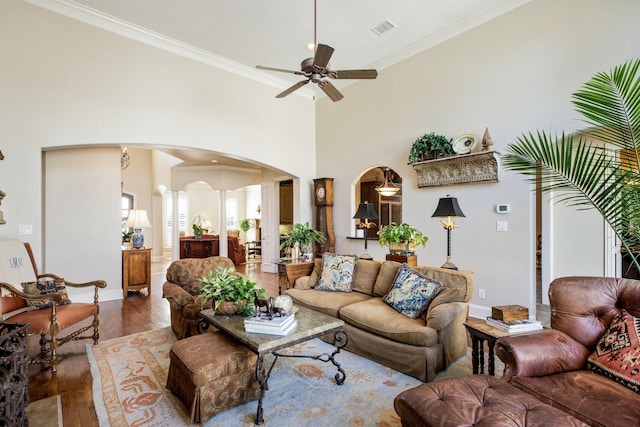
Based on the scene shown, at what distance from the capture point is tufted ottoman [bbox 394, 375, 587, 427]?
1352mm

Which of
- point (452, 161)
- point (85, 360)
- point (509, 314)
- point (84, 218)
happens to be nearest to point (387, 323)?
point (509, 314)

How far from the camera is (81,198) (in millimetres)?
5129

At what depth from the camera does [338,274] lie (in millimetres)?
3812

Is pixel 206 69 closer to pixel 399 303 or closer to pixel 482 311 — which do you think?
pixel 399 303

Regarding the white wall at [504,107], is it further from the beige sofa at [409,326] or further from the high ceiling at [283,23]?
the beige sofa at [409,326]

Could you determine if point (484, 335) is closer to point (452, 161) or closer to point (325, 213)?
point (452, 161)

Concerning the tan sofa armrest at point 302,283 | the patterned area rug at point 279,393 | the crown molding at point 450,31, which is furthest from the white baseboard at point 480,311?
the crown molding at point 450,31

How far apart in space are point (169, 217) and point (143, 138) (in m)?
8.12

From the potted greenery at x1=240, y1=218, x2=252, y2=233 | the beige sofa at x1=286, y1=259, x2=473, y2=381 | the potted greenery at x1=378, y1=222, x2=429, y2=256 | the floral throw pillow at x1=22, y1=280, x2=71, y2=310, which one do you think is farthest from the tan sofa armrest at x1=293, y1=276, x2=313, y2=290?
the potted greenery at x1=240, y1=218, x2=252, y2=233

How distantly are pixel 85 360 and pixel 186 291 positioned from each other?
3.43 feet

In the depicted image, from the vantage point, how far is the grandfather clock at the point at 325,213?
6.42 m

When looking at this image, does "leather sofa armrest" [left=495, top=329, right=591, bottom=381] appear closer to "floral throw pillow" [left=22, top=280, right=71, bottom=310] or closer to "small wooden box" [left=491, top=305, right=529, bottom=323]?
"small wooden box" [left=491, top=305, right=529, bottom=323]

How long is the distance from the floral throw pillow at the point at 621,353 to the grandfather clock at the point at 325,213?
4817 millimetres

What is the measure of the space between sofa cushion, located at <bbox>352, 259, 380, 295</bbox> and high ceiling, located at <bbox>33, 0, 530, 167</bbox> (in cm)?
331
